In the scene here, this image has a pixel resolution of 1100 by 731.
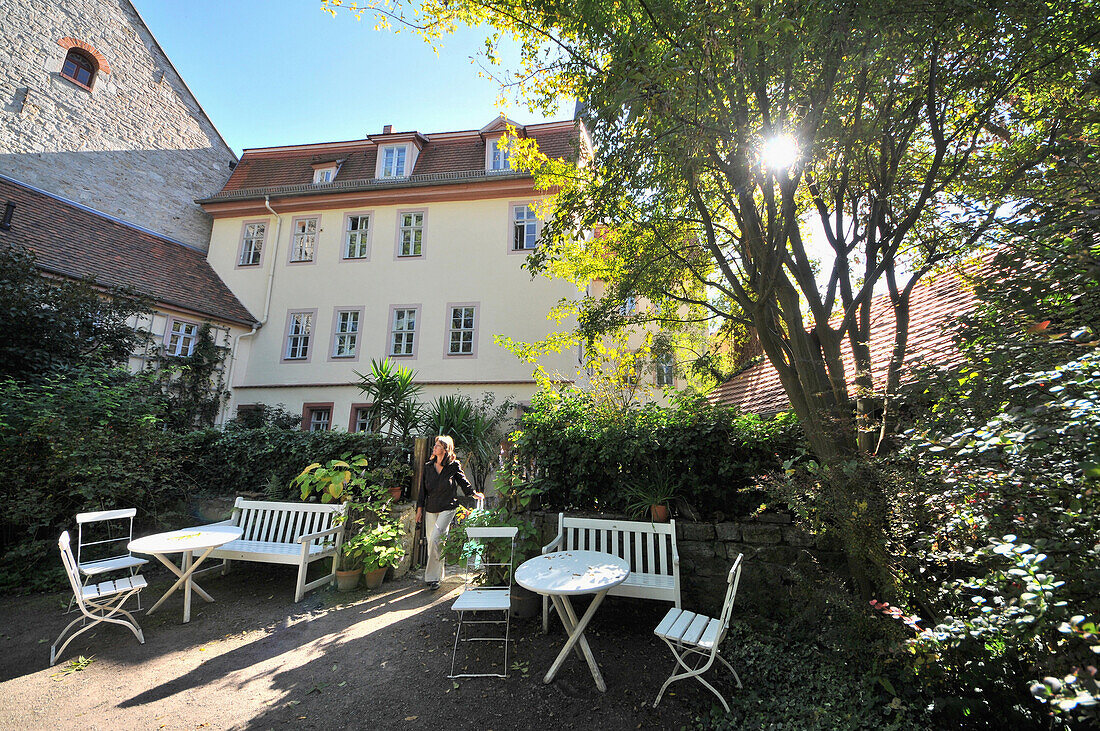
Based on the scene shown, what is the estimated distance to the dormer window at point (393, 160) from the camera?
15.4 m

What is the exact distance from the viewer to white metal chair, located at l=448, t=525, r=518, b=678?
3.89 meters

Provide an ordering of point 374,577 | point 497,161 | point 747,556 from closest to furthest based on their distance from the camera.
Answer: point 747,556, point 374,577, point 497,161

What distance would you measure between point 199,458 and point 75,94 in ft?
45.4

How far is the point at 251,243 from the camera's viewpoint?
50.9ft

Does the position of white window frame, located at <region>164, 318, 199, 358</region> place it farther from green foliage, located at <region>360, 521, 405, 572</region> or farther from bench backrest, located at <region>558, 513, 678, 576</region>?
bench backrest, located at <region>558, 513, 678, 576</region>

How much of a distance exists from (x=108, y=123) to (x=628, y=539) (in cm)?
1936

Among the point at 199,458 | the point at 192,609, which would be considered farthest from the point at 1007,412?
the point at 199,458

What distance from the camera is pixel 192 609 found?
5039 millimetres

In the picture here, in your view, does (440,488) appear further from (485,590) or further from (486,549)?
(485,590)

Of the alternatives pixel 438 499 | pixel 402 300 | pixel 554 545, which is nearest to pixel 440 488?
pixel 438 499

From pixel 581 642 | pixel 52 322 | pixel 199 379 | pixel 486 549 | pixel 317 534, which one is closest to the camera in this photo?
pixel 581 642

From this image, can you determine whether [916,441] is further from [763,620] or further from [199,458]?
[199,458]

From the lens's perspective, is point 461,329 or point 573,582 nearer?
point 573,582

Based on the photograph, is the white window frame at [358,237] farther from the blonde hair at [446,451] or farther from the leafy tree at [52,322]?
the blonde hair at [446,451]
